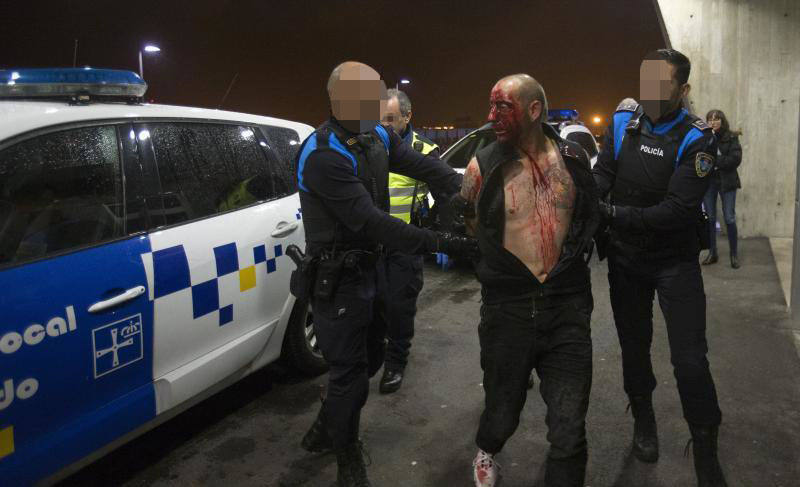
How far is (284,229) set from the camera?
11.6 ft

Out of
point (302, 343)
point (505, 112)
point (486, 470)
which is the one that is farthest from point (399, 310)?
point (505, 112)

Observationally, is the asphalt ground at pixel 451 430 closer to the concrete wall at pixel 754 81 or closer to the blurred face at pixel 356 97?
the blurred face at pixel 356 97

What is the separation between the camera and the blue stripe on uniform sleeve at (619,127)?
2.90 metres

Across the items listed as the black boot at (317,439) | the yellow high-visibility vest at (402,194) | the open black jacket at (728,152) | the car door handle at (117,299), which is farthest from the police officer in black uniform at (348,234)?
the open black jacket at (728,152)

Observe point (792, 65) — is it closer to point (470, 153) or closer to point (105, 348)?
point (470, 153)

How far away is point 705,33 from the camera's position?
812cm

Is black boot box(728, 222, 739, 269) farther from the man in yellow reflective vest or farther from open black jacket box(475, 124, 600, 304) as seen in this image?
open black jacket box(475, 124, 600, 304)

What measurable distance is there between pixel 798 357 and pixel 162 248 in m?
4.07

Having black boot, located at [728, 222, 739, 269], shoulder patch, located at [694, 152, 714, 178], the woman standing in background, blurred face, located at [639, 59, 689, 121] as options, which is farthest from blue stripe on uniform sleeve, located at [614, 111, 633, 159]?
black boot, located at [728, 222, 739, 269]

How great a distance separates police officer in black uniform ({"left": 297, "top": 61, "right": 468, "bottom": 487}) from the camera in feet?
8.46

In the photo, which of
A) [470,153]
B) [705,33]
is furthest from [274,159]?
[705,33]

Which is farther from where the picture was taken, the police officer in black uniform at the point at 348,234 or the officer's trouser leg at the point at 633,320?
the officer's trouser leg at the point at 633,320

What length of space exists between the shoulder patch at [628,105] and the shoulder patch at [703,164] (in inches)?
16.8

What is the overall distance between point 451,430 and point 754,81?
693 cm
